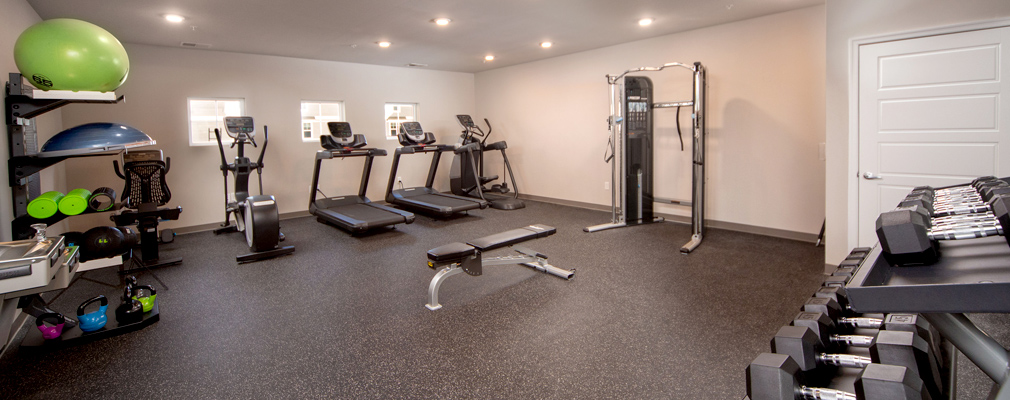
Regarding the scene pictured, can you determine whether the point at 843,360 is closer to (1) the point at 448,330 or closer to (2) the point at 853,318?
(2) the point at 853,318

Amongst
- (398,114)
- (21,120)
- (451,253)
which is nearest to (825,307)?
(451,253)

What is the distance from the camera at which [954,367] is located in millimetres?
1312

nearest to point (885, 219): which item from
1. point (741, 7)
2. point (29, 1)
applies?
point (741, 7)

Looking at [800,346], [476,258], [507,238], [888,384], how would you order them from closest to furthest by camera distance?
[888,384], [800,346], [476,258], [507,238]

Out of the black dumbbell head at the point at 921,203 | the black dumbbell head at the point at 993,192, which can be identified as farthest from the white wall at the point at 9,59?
the black dumbbell head at the point at 993,192

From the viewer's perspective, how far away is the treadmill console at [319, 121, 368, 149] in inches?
247

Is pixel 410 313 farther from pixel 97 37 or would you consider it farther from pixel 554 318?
pixel 97 37

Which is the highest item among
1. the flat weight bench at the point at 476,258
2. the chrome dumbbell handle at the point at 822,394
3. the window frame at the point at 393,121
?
the window frame at the point at 393,121

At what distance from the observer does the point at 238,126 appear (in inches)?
220

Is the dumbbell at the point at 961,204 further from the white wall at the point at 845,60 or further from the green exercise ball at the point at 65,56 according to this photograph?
the green exercise ball at the point at 65,56

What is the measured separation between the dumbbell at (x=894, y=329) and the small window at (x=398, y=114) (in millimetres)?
7446

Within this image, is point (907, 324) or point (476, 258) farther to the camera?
point (476, 258)

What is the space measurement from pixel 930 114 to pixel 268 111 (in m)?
7.01

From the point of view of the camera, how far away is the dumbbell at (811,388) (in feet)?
2.87
